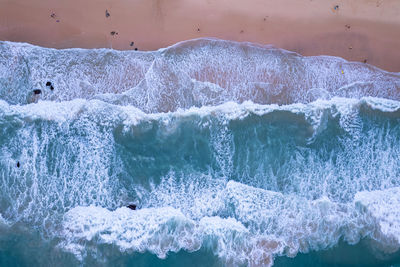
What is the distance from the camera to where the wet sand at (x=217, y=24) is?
4.04 metres

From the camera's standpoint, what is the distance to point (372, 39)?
4215mm

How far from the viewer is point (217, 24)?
4.12 metres

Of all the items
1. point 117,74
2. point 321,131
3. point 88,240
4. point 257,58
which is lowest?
point 88,240

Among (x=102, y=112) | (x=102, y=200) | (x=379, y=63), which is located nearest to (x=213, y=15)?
(x=102, y=112)

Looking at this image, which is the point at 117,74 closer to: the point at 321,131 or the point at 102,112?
the point at 102,112

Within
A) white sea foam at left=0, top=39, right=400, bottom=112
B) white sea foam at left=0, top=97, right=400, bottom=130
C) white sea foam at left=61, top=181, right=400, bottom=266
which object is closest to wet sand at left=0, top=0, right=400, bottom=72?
white sea foam at left=0, top=39, right=400, bottom=112

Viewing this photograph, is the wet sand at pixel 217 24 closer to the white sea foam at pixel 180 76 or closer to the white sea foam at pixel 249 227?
the white sea foam at pixel 180 76

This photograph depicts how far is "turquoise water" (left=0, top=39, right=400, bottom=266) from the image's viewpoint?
3.58 m

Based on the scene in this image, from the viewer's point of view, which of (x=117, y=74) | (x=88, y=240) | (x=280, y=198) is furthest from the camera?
(x=117, y=74)

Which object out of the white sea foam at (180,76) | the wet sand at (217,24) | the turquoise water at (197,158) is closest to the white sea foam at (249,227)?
the turquoise water at (197,158)

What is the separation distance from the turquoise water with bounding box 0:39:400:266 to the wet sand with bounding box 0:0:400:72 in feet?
0.48

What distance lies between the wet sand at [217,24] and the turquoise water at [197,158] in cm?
14

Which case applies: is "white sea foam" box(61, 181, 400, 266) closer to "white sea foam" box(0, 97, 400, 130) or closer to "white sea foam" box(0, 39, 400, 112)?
"white sea foam" box(0, 97, 400, 130)

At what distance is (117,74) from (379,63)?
10.0 feet
